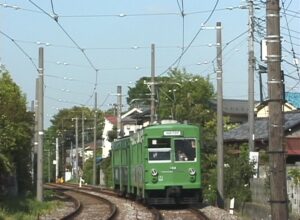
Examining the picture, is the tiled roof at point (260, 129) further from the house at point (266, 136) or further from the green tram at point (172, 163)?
the green tram at point (172, 163)

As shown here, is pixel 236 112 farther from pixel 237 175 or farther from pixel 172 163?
pixel 172 163

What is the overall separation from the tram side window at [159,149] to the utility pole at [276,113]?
51.6 feet

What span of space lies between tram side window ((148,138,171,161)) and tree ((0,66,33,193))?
4886 millimetres

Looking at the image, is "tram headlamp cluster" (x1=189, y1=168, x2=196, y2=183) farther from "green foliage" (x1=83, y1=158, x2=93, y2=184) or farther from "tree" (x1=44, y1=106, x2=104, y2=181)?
"tree" (x1=44, y1=106, x2=104, y2=181)

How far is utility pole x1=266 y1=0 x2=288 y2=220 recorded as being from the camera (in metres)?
11.2

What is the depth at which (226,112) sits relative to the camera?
74.4m

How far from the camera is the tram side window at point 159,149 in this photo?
88.4 ft

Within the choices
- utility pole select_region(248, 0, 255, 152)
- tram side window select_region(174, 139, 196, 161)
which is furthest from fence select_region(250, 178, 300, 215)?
utility pole select_region(248, 0, 255, 152)

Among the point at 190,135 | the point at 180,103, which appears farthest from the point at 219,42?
the point at 180,103

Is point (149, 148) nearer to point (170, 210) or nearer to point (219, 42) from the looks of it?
point (170, 210)

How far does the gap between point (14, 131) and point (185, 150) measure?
8.15 metres

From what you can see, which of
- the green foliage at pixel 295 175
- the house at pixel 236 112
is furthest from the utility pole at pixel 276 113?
the house at pixel 236 112

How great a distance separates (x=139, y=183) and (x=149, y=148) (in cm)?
227

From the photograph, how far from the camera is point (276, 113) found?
11195 millimetres
